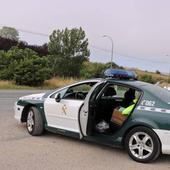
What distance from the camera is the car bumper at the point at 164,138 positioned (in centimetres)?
632

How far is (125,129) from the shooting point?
6824 mm

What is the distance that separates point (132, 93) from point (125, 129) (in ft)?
3.58

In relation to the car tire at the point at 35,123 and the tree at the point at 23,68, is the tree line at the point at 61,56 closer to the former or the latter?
the tree at the point at 23,68

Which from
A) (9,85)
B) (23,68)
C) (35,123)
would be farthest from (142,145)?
(23,68)

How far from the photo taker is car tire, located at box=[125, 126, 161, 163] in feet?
21.2

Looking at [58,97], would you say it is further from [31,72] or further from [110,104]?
[31,72]

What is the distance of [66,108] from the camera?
779 cm

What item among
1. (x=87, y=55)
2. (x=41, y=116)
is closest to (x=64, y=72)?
(x=87, y=55)

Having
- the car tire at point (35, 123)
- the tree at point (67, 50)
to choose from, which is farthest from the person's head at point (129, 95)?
the tree at point (67, 50)

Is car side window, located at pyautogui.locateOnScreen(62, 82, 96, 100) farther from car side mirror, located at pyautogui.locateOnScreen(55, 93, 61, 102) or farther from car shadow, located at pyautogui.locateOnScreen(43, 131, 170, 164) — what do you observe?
car shadow, located at pyautogui.locateOnScreen(43, 131, 170, 164)

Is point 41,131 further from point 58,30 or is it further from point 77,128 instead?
point 58,30

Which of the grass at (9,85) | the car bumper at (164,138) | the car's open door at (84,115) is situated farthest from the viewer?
the grass at (9,85)

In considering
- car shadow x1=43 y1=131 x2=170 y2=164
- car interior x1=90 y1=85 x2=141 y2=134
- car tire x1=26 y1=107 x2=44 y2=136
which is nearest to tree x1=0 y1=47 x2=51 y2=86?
car tire x1=26 y1=107 x2=44 y2=136

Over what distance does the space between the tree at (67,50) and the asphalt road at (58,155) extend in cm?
3311
